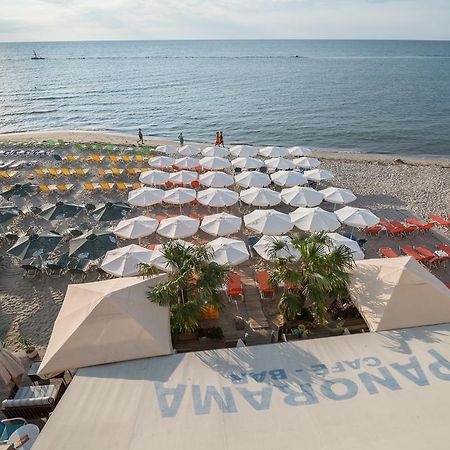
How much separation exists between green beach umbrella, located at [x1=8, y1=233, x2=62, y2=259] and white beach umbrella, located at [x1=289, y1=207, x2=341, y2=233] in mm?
8792

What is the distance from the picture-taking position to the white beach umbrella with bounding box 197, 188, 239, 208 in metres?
14.2

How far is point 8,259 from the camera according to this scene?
1286 centimetres

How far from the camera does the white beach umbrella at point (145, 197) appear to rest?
14398 millimetres

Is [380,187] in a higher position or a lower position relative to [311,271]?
lower

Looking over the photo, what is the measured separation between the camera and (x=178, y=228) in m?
11.9

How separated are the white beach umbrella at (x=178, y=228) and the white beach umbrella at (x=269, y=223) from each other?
2049 millimetres

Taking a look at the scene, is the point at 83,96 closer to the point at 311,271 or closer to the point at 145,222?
the point at 145,222

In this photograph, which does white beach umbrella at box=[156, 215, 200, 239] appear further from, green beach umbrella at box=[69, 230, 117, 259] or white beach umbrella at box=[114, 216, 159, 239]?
green beach umbrella at box=[69, 230, 117, 259]

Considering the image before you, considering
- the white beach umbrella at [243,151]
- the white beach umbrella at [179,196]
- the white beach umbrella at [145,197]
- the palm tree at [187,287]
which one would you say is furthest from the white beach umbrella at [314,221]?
the white beach umbrella at [243,151]

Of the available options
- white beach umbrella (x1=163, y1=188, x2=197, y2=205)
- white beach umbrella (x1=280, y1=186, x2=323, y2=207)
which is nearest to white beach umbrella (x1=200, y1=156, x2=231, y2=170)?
white beach umbrella (x1=163, y1=188, x2=197, y2=205)

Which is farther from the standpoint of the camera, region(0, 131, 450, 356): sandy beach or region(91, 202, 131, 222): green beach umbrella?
region(91, 202, 131, 222): green beach umbrella

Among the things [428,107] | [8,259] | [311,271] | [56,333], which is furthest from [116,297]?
[428,107]

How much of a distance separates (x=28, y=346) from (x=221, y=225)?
22.2 feet

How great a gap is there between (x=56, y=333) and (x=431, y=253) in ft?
40.8
